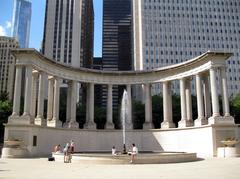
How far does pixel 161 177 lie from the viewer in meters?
21.9

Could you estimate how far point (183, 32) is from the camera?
182250 millimetres

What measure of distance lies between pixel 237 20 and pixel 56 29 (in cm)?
11809

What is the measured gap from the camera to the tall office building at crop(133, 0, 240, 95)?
177 metres

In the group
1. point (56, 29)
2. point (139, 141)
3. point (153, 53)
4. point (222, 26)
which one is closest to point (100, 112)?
point (139, 141)

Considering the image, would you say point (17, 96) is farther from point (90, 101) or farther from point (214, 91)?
point (214, 91)

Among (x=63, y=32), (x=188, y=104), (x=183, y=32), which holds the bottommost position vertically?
(x=188, y=104)

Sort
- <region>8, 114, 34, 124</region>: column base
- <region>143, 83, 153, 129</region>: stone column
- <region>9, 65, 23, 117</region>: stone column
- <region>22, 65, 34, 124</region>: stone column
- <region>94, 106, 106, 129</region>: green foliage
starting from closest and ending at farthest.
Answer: <region>8, 114, 34, 124</region>: column base
<region>22, 65, 34, 124</region>: stone column
<region>9, 65, 23, 117</region>: stone column
<region>143, 83, 153, 129</region>: stone column
<region>94, 106, 106, 129</region>: green foliage

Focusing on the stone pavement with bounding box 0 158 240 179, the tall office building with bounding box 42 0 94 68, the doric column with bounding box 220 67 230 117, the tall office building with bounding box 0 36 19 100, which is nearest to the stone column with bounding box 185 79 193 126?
the doric column with bounding box 220 67 230 117

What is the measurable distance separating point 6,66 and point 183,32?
112 metres

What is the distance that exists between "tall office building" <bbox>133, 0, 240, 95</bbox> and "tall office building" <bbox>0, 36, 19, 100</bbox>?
75.6m

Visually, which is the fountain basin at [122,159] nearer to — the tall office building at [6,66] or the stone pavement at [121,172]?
the stone pavement at [121,172]

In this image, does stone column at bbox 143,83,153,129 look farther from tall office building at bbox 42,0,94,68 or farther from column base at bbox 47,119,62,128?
tall office building at bbox 42,0,94,68

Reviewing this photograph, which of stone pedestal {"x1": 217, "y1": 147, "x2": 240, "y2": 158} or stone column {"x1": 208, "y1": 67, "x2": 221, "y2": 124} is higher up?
stone column {"x1": 208, "y1": 67, "x2": 221, "y2": 124}

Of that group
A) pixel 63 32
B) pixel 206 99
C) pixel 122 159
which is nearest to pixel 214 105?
pixel 206 99
